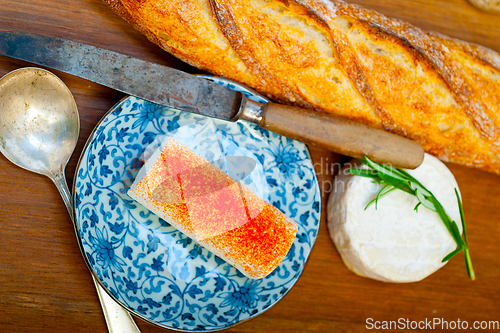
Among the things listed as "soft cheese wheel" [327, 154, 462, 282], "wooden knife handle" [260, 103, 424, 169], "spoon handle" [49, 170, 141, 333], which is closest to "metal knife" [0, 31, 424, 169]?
"wooden knife handle" [260, 103, 424, 169]

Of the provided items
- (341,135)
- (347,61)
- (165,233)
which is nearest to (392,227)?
(341,135)

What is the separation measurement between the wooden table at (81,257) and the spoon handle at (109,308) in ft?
0.15

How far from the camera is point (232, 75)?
1052 mm

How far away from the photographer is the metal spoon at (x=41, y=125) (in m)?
0.96

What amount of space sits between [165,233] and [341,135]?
2.14 ft

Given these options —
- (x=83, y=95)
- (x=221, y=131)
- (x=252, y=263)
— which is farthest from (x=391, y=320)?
(x=83, y=95)

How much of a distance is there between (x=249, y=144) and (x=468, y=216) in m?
0.94

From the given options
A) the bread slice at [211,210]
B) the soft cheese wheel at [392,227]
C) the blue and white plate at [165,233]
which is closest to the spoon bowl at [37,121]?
the blue and white plate at [165,233]

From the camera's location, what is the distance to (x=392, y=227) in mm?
1132

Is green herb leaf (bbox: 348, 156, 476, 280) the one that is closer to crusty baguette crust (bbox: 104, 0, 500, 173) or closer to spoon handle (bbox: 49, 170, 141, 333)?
crusty baguette crust (bbox: 104, 0, 500, 173)

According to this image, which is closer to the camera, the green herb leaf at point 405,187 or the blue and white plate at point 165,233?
the blue and white plate at point 165,233

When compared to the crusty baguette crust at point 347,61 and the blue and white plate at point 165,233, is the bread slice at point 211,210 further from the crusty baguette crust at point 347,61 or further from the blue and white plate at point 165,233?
the crusty baguette crust at point 347,61

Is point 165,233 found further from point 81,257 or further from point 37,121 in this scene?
point 37,121

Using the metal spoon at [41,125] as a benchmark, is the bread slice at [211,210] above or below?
below
